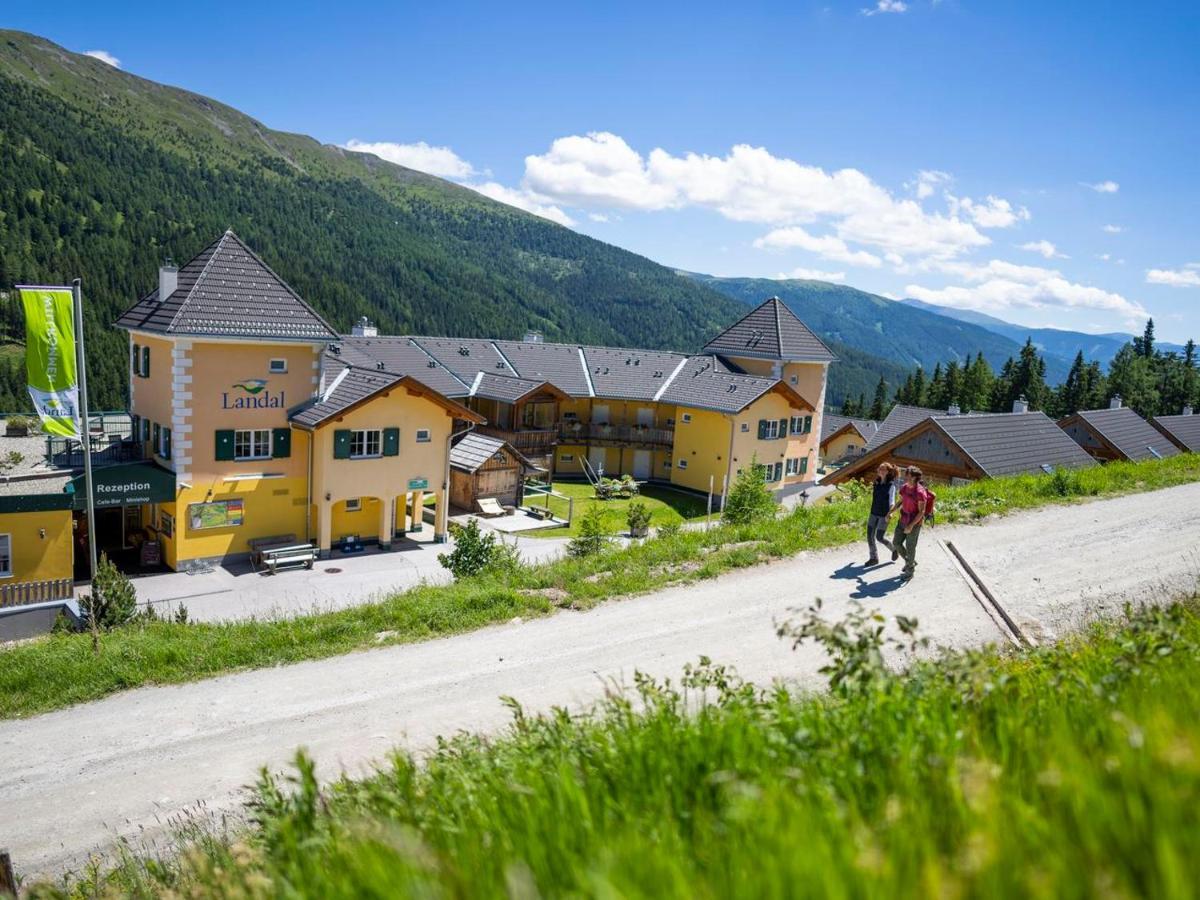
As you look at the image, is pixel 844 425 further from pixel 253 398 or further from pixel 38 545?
pixel 38 545

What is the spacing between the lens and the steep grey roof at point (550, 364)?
4862cm

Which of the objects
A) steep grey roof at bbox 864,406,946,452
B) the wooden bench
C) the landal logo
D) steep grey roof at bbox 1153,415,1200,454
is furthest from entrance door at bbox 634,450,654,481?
steep grey roof at bbox 1153,415,1200,454

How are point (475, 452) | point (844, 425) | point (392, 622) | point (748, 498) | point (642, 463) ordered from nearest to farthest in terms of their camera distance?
point (392, 622) < point (748, 498) < point (475, 452) < point (642, 463) < point (844, 425)

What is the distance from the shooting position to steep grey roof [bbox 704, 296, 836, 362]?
158ft

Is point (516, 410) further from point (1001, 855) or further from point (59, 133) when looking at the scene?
point (59, 133)

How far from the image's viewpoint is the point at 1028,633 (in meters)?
10.3

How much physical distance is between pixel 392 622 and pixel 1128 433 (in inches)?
1937

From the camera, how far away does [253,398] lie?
2636 cm

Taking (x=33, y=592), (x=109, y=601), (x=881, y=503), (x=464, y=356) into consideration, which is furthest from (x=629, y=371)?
(x=881, y=503)

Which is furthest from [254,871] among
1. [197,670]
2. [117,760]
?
[197,670]

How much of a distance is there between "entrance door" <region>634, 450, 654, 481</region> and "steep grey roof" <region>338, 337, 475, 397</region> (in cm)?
1118

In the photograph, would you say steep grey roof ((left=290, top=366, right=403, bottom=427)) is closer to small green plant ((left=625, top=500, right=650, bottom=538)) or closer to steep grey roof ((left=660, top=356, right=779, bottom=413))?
small green plant ((left=625, top=500, right=650, bottom=538))

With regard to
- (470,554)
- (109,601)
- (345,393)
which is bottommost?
(109,601)

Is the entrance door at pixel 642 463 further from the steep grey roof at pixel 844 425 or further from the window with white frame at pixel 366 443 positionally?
the steep grey roof at pixel 844 425
